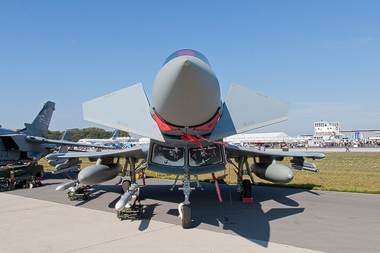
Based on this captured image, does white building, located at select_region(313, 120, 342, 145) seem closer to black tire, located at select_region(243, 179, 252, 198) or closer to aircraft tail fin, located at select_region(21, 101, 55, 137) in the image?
aircraft tail fin, located at select_region(21, 101, 55, 137)

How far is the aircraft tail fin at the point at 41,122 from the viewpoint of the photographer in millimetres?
17689

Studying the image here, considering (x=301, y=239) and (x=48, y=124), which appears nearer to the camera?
(x=301, y=239)

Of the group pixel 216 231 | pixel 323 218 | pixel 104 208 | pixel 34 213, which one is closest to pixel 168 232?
pixel 216 231

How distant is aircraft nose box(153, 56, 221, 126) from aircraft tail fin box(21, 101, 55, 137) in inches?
664

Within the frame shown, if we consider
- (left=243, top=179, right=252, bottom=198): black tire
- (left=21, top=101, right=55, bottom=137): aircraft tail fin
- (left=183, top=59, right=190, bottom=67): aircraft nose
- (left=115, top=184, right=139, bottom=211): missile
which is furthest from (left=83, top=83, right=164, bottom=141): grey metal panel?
(left=21, top=101, right=55, bottom=137): aircraft tail fin

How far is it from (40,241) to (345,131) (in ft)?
488

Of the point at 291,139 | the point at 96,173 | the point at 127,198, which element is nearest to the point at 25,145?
the point at 96,173

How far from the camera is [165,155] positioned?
238 inches

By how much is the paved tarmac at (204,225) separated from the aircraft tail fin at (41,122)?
983 cm

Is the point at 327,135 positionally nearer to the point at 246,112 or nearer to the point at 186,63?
the point at 246,112

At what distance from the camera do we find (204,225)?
5895 millimetres

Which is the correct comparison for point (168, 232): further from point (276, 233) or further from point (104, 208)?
point (104, 208)

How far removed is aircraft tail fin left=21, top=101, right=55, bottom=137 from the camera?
58.0 ft

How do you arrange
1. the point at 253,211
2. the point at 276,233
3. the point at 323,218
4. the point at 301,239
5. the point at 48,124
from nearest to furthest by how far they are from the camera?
1. the point at 301,239
2. the point at 276,233
3. the point at 323,218
4. the point at 253,211
5. the point at 48,124
